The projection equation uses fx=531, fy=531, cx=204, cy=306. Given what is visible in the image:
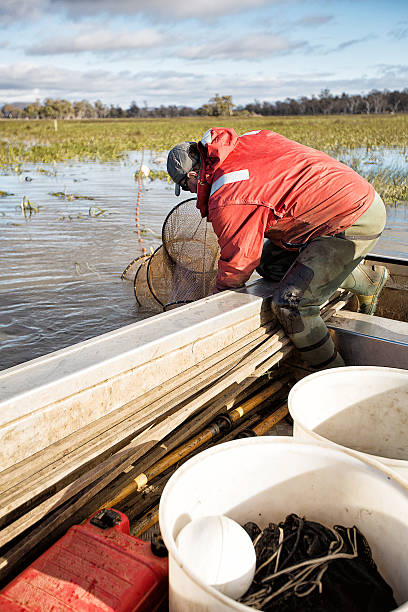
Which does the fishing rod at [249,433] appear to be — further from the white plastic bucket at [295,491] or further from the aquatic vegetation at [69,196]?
the aquatic vegetation at [69,196]

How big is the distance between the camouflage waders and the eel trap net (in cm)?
127

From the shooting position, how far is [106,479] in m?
2.05

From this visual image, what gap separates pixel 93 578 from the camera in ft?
5.17

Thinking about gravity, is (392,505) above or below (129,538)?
above

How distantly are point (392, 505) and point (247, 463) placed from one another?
47cm

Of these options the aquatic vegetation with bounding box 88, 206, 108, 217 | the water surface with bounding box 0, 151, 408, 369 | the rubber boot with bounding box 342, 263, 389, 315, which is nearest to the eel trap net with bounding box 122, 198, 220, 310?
the water surface with bounding box 0, 151, 408, 369

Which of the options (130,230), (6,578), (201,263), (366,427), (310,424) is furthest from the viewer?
(130,230)

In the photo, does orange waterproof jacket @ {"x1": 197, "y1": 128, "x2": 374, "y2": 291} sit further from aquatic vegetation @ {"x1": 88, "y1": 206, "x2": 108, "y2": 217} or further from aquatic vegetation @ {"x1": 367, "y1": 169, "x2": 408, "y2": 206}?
aquatic vegetation @ {"x1": 367, "y1": 169, "x2": 408, "y2": 206}

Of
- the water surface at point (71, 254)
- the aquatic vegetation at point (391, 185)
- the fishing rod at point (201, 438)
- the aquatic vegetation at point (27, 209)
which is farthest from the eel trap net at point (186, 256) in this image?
the aquatic vegetation at point (391, 185)

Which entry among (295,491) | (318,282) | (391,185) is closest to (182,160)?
(318,282)

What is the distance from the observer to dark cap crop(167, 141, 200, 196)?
10.6ft

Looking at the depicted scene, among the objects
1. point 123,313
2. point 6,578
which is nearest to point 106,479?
point 6,578

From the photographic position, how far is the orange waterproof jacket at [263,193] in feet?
10.2

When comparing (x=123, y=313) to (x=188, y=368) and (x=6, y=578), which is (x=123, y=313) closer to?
(x=188, y=368)
